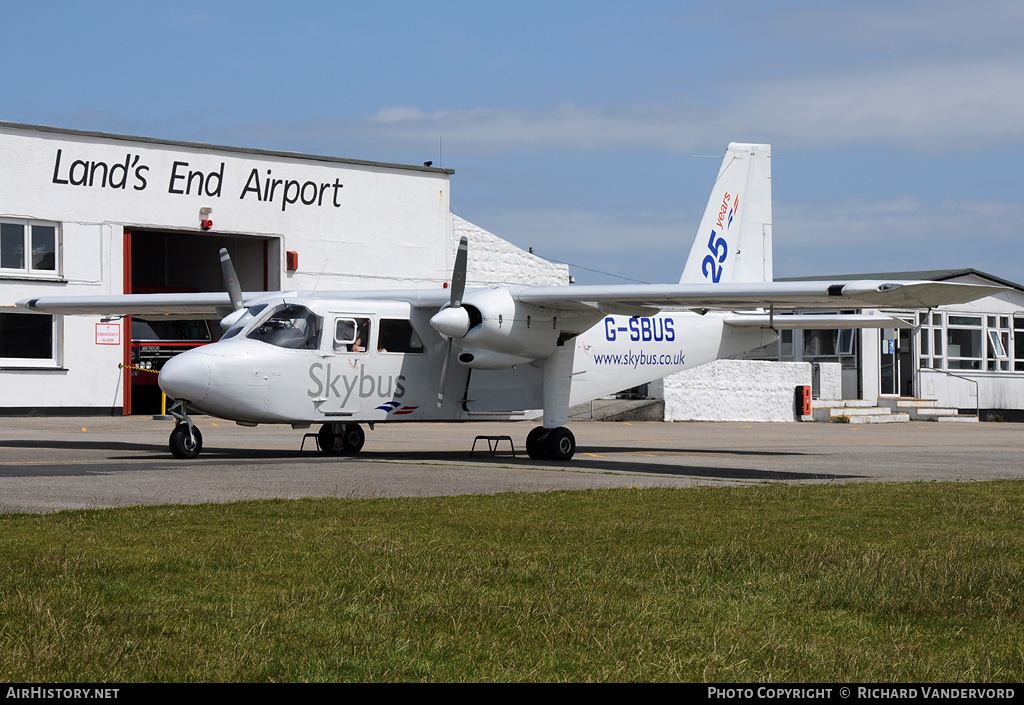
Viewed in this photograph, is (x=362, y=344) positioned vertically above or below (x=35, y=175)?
below

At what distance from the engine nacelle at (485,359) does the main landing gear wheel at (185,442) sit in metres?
4.23

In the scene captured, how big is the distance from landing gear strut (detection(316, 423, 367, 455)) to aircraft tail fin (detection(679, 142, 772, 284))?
6.96 metres

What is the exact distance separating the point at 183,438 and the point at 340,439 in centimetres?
291

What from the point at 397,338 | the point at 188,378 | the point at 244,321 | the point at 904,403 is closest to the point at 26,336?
the point at 244,321

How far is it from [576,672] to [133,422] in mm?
27614

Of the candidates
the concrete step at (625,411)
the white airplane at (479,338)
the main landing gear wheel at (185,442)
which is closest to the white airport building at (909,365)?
the concrete step at (625,411)

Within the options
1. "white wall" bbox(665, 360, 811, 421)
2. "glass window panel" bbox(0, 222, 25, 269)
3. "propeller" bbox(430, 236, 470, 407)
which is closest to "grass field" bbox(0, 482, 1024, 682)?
"propeller" bbox(430, 236, 470, 407)

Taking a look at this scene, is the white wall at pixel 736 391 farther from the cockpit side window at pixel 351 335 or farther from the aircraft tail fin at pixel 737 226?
the cockpit side window at pixel 351 335

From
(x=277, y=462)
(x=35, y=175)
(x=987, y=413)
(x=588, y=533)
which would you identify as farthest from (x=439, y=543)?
(x=987, y=413)

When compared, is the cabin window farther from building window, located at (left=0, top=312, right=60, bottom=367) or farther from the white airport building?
the white airport building

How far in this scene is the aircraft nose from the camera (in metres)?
16.6

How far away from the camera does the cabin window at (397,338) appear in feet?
62.0

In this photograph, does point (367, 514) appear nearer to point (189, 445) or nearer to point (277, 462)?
point (277, 462)

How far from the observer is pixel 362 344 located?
18609 millimetres
